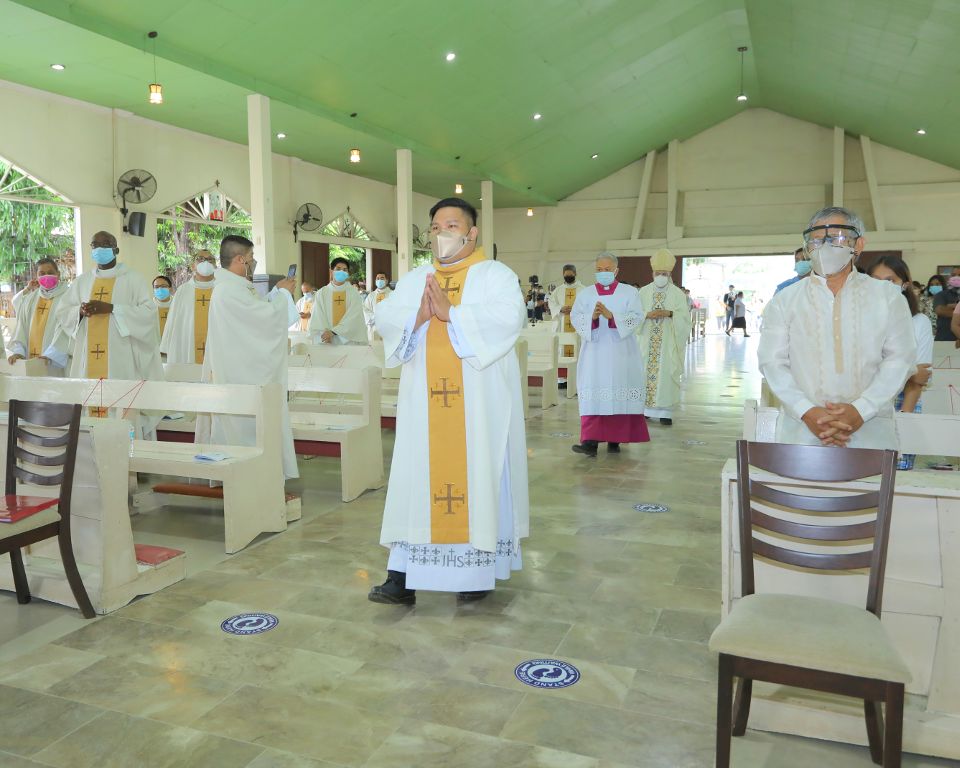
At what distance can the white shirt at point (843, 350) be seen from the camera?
9.14 ft

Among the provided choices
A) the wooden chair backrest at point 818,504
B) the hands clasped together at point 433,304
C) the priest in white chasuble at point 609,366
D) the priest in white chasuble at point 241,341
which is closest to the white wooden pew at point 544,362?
the priest in white chasuble at point 609,366

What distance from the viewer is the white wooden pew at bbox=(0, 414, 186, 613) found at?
3.45 metres

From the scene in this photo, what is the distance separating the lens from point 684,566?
13.3ft

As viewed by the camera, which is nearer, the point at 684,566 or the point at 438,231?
the point at 438,231

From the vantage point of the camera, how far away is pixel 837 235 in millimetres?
2832

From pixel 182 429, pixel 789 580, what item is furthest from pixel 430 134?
pixel 789 580

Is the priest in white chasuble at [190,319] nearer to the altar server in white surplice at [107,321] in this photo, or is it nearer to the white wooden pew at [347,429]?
the altar server in white surplice at [107,321]

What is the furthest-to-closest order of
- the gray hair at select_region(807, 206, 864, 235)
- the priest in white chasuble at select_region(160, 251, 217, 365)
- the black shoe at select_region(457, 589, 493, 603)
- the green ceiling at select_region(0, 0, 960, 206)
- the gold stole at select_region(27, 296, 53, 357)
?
the green ceiling at select_region(0, 0, 960, 206), the gold stole at select_region(27, 296, 53, 357), the priest in white chasuble at select_region(160, 251, 217, 365), the black shoe at select_region(457, 589, 493, 603), the gray hair at select_region(807, 206, 864, 235)

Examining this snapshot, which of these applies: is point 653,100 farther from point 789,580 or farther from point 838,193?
point 789,580

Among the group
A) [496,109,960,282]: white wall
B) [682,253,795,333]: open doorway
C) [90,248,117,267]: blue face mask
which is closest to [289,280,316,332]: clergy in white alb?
[90,248,117,267]: blue face mask

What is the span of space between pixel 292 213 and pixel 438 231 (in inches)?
508

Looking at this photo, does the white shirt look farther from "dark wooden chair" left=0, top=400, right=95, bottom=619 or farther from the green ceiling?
the green ceiling

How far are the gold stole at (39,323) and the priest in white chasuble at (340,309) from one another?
9.99ft

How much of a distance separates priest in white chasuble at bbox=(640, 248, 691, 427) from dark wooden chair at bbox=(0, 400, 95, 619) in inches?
247
